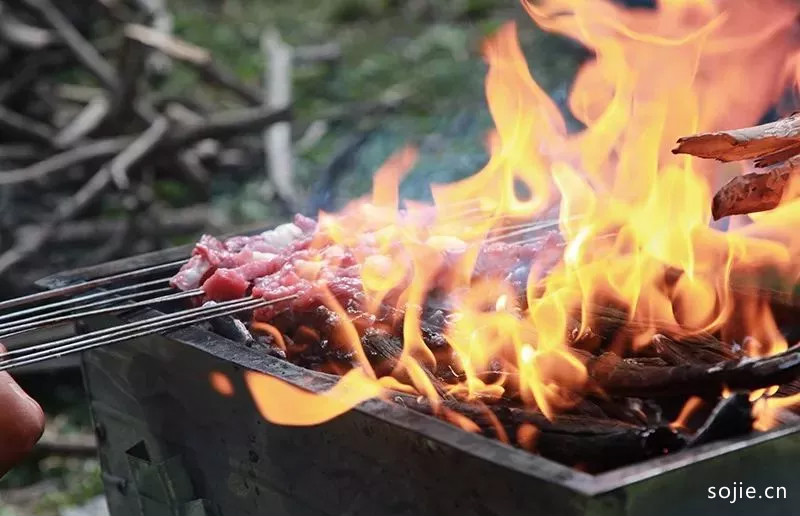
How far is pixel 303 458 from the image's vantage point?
2768 millimetres

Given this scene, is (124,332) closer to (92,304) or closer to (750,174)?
(92,304)

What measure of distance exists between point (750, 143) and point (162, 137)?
562cm

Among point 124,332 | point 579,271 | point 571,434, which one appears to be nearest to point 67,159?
point 124,332

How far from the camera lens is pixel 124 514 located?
11.9 ft

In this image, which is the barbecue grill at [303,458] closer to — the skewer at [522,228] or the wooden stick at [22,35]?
the skewer at [522,228]

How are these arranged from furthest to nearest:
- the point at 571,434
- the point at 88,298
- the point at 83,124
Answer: the point at 83,124 → the point at 88,298 → the point at 571,434

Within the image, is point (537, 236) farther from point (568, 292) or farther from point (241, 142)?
point (241, 142)

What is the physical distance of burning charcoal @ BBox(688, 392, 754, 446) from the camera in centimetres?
219

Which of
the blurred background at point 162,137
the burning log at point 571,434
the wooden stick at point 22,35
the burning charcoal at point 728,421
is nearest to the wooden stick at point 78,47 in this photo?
the blurred background at point 162,137

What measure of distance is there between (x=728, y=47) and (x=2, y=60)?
6.71 meters

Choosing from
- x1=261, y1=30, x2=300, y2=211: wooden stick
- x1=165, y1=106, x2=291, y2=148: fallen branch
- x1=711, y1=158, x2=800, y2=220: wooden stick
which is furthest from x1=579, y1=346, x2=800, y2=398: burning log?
x1=165, y1=106, x2=291, y2=148: fallen branch

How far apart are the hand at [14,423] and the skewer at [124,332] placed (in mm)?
80

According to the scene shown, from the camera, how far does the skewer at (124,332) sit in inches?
113

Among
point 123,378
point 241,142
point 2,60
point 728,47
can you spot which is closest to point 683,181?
point 728,47
